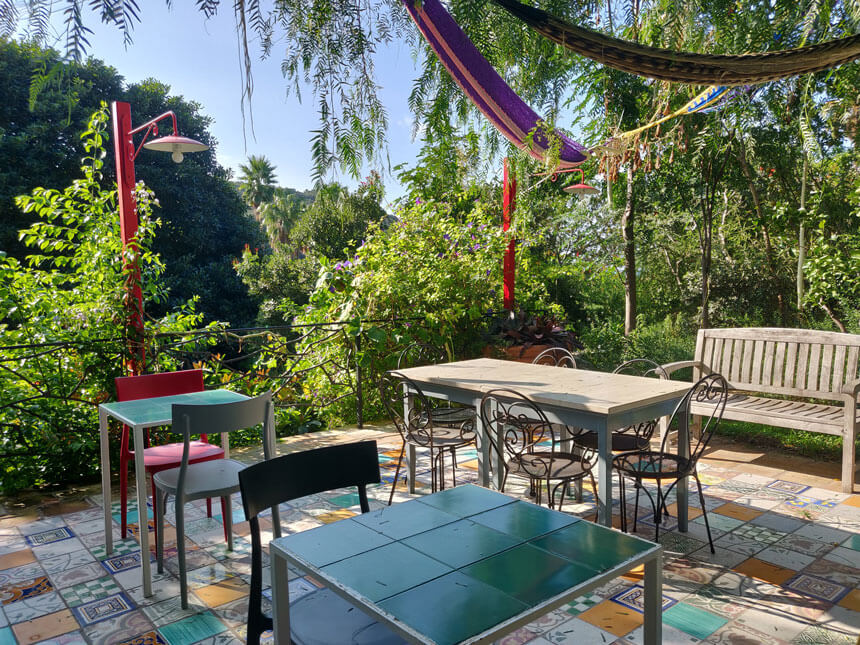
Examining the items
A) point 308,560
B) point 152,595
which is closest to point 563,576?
point 308,560

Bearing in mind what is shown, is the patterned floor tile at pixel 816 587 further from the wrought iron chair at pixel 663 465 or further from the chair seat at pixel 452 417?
the chair seat at pixel 452 417

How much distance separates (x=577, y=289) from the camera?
9.84 metres

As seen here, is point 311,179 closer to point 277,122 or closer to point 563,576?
point 277,122

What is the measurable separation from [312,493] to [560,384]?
1.89 metres

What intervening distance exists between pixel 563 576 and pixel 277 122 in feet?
3.85

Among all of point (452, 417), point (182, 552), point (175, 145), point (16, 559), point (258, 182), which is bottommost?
point (16, 559)

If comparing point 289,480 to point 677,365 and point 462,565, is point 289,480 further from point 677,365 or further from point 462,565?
point 677,365

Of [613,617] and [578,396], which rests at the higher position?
[578,396]

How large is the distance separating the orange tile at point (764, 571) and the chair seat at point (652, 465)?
459mm

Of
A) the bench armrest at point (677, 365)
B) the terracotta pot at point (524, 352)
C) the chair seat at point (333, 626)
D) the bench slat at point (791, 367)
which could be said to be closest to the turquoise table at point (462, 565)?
the chair seat at point (333, 626)

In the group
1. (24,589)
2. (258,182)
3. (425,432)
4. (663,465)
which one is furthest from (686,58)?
(258,182)

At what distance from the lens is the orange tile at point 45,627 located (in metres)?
2.21

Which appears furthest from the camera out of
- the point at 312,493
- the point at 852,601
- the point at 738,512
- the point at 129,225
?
the point at 129,225

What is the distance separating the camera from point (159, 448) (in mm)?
3188
